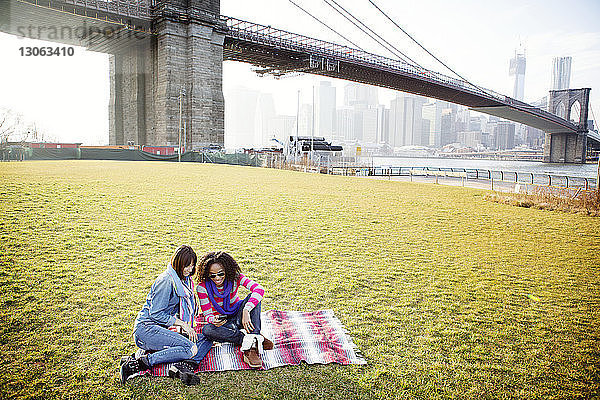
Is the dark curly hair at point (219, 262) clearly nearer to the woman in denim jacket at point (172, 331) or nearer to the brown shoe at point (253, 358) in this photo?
the woman in denim jacket at point (172, 331)

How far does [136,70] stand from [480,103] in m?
41.1

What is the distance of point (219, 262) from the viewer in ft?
13.5

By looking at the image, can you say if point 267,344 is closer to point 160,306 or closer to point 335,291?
point 160,306

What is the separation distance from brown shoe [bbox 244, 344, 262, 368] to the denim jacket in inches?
27.7

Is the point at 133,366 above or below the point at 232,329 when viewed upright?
below

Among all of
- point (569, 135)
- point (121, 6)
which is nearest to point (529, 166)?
point (569, 135)

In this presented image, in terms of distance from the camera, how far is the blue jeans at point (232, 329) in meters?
4.05

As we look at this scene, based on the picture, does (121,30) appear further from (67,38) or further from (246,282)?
(246,282)

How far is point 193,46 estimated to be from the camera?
141 ft

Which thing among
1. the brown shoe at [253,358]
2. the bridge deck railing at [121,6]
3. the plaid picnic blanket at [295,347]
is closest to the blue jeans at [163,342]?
the plaid picnic blanket at [295,347]

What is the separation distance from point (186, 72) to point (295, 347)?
43480mm

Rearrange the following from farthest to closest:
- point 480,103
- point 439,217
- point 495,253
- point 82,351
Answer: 1. point 480,103
2. point 439,217
3. point 495,253
4. point 82,351

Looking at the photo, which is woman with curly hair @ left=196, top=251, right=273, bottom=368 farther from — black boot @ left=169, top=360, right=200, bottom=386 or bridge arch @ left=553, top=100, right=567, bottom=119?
bridge arch @ left=553, top=100, right=567, bottom=119

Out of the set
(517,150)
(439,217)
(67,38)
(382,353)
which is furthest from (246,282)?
(517,150)
